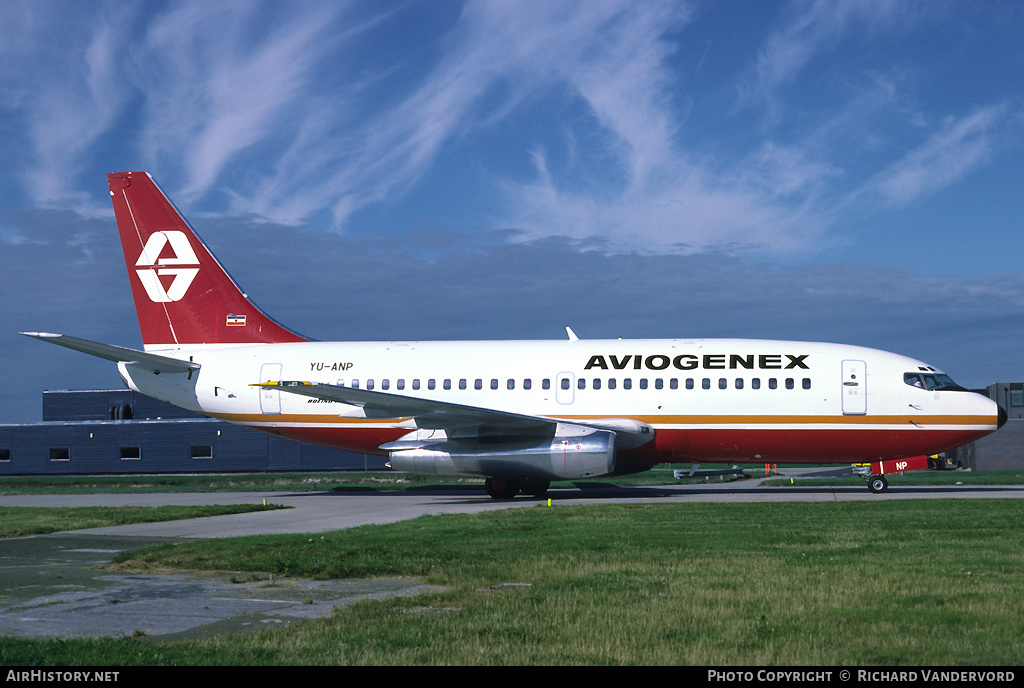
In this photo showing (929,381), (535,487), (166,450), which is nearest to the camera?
(929,381)

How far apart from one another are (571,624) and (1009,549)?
7.22 metres

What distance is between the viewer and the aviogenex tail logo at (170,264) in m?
27.4

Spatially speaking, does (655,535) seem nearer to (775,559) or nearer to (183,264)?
(775,559)

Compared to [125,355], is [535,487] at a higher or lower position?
lower

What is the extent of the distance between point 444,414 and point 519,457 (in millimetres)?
2199

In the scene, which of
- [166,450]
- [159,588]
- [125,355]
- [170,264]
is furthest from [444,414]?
[166,450]

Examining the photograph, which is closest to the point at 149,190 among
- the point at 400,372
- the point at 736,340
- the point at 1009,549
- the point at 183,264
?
the point at 183,264

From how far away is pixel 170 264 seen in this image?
1080 inches

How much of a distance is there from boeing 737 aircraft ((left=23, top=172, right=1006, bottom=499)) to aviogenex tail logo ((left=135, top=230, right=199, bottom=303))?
1984mm

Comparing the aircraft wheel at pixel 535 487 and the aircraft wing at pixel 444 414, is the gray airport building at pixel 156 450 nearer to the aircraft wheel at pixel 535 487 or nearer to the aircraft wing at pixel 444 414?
the aircraft wheel at pixel 535 487

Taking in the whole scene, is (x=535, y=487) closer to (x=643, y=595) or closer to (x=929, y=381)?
(x=929, y=381)

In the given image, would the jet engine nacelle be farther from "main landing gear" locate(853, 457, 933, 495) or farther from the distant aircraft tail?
the distant aircraft tail

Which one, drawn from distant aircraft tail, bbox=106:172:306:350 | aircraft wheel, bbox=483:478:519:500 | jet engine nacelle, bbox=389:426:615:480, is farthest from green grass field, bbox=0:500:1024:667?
distant aircraft tail, bbox=106:172:306:350

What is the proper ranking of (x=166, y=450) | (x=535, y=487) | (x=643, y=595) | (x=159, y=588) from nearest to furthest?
(x=643, y=595) < (x=159, y=588) < (x=535, y=487) < (x=166, y=450)
